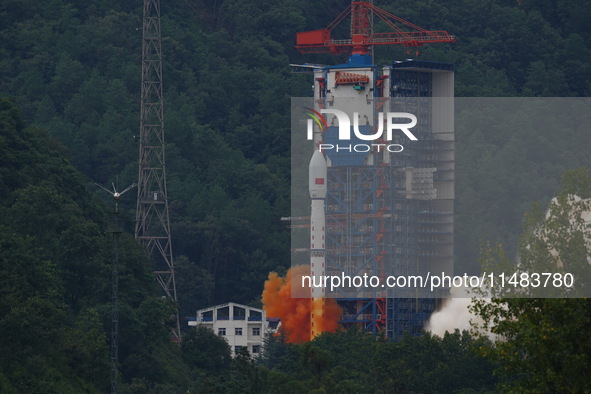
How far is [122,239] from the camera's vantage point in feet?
426

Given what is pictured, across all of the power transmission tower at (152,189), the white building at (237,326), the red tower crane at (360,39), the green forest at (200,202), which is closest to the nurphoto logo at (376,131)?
the red tower crane at (360,39)

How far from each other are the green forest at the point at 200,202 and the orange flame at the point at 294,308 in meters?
8.32

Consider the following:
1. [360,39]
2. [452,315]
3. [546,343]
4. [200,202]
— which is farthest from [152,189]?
[546,343]

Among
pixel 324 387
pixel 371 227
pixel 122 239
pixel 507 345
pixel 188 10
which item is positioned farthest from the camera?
pixel 188 10

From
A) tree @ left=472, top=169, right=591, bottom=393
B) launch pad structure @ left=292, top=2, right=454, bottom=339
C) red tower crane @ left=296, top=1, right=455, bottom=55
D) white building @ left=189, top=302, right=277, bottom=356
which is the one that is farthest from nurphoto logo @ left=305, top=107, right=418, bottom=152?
tree @ left=472, top=169, right=591, bottom=393

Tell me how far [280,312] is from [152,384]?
31.1 meters

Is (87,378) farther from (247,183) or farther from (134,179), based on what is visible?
(247,183)

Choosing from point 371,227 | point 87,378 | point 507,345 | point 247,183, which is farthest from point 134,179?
point 507,345

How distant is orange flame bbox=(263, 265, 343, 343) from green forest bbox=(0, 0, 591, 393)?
8.32 m

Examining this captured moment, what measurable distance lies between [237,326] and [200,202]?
87.2 feet

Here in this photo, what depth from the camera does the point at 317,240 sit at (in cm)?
13875

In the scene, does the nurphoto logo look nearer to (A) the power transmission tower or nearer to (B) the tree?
(A) the power transmission tower

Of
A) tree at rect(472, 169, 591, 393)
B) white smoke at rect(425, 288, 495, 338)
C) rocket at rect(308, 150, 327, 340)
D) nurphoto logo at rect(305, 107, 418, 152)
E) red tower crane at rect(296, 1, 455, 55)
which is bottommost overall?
tree at rect(472, 169, 591, 393)

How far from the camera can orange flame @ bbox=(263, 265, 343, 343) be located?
13888 cm
